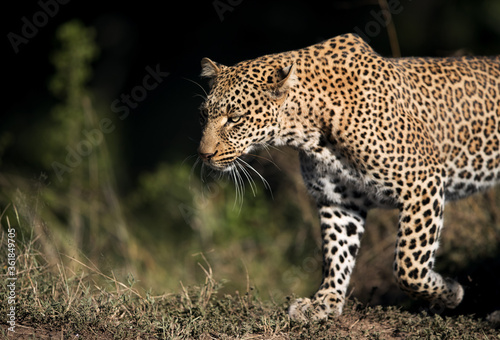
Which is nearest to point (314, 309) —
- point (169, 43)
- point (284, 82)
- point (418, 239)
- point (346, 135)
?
point (418, 239)

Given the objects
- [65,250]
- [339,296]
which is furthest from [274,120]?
[65,250]

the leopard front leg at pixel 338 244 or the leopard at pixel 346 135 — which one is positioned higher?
the leopard at pixel 346 135

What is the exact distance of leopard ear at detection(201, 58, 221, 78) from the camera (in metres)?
6.11

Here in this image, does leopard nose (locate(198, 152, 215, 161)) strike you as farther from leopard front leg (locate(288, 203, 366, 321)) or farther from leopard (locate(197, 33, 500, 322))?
leopard front leg (locate(288, 203, 366, 321))

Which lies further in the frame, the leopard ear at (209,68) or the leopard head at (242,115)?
the leopard ear at (209,68)

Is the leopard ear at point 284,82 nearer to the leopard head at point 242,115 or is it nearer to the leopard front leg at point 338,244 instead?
the leopard head at point 242,115

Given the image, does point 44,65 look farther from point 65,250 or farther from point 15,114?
point 65,250

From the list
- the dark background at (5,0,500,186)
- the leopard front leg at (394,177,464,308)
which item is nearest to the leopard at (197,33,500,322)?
the leopard front leg at (394,177,464,308)

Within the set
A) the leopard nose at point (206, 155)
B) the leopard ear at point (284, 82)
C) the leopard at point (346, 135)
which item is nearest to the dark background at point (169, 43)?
the leopard at point (346, 135)

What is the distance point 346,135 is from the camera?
5.62 meters

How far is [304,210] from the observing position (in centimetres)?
974

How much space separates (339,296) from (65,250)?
2.52 meters

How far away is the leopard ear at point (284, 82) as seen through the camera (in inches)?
221

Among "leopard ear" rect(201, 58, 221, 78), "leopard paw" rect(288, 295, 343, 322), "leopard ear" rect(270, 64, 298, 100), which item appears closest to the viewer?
"leopard paw" rect(288, 295, 343, 322)
